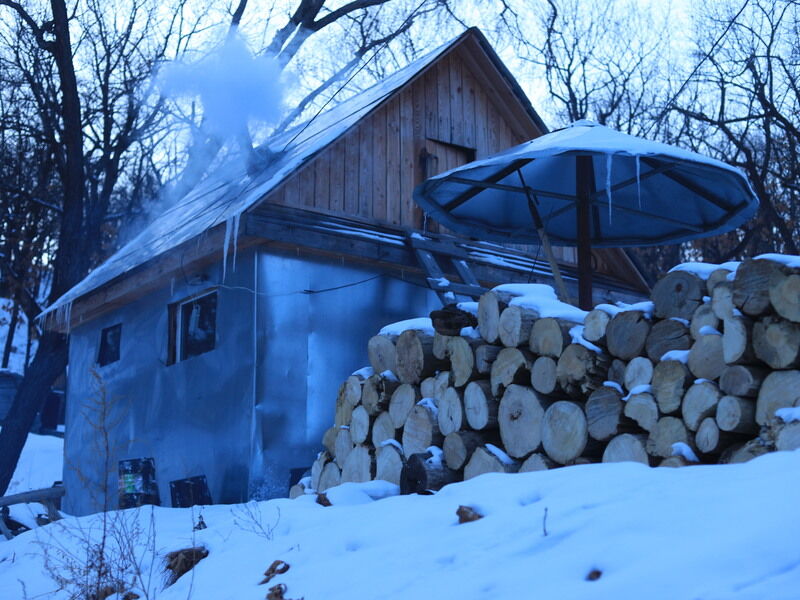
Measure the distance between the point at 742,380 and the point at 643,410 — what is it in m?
0.65

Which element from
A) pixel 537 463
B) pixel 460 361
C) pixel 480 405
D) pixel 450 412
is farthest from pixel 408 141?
pixel 537 463

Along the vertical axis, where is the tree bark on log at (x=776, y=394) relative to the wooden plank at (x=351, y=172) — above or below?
below

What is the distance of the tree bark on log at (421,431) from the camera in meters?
6.45

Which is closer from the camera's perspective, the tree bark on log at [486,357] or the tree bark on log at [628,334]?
the tree bark on log at [628,334]

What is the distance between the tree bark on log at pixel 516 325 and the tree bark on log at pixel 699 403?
118 centimetres

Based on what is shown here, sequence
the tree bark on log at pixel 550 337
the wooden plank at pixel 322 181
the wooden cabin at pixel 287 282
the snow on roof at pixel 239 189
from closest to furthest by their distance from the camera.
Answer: the tree bark on log at pixel 550 337, the wooden cabin at pixel 287 282, the snow on roof at pixel 239 189, the wooden plank at pixel 322 181

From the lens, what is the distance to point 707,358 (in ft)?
16.4

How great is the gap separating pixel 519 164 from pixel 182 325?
5.18 m

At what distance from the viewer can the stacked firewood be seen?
474 cm

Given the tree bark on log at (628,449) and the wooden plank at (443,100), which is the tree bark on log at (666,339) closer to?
the tree bark on log at (628,449)

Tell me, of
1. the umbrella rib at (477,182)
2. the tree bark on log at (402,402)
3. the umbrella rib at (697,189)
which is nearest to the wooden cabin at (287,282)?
the umbrella rib at (477,182)

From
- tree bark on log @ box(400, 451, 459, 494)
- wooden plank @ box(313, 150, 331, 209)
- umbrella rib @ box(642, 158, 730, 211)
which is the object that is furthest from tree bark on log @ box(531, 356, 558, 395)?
wooden plank @ box(313, 150, 331, 209)

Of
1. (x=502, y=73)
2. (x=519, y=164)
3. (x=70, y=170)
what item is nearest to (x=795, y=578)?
(x=519, y=164)

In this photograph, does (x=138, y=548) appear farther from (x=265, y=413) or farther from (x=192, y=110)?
(x=192, y=110)
